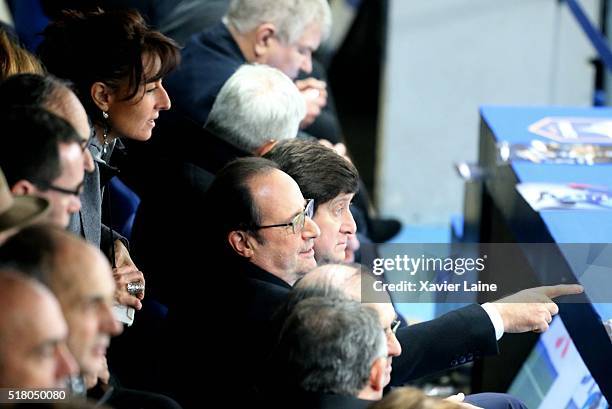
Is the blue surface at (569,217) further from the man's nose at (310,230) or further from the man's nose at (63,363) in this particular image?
the man's nose at (63,363)

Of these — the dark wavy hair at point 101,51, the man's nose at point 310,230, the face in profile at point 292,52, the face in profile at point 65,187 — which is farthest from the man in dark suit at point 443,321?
the face in profile at point 292,52

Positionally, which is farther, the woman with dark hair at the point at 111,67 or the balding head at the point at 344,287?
the woman with dark hair at the point at 111,67

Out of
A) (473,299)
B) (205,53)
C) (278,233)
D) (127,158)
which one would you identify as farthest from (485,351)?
(205,53)

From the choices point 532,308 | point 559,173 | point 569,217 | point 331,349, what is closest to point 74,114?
point 331,349

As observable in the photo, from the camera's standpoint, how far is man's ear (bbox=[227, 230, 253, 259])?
3164mm

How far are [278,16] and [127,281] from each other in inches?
69.1

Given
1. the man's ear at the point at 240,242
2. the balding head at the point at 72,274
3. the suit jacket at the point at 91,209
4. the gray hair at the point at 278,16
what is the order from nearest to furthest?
the balding head at the point at 72,274 < the suit jacket at the point at 91,209 < the man's ear at the point at 240,242 < the gray hair at the point at 278,16

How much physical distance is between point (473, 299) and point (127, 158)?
3.91 feet

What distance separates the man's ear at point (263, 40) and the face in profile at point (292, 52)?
0.01 m

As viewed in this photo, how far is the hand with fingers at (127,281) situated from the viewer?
317 cm

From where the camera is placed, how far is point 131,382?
136 inches

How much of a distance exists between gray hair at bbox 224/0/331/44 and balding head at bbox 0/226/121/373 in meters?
2.62

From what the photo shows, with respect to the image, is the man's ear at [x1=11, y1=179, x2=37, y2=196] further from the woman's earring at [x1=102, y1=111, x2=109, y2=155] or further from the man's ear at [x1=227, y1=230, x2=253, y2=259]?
the woman's earring at [x1=102, y1=111, x2=109, y2=155]

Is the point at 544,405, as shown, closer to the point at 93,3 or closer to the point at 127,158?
the point at 127,158
